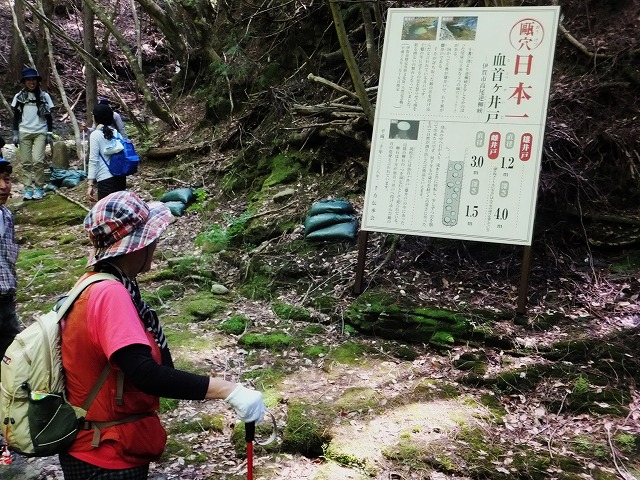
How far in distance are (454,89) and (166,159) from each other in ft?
23.1

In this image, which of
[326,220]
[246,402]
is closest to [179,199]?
[326,220]

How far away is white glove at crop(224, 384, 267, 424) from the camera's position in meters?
1.90

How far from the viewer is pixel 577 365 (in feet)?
13.0

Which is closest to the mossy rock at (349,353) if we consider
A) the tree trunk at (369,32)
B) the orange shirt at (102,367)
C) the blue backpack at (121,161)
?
the orange shirt at (102,367)

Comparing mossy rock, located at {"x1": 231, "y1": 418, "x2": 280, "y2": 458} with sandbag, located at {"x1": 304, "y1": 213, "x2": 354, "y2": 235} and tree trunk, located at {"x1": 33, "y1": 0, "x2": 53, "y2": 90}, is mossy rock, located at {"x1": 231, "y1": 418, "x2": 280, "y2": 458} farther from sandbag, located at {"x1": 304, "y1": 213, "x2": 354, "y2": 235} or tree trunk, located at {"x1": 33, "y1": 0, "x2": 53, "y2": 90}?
tree trunk, located at {"x1": 33, "y1": 0, "x2": 53, "y2": 90}

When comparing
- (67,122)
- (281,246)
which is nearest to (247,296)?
(281,246)

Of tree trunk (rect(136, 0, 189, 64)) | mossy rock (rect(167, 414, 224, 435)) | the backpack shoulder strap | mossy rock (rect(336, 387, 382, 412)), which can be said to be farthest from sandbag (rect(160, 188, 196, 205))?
the backpack shoulder strap

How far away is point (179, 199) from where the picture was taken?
8328mm

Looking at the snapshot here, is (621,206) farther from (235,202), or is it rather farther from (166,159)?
(166,159)

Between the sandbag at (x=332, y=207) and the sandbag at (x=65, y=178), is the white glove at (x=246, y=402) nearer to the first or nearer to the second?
the sandbag at (x=332, y=207)

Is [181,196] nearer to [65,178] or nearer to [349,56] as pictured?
[65,178]

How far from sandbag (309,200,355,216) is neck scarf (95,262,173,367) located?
4.15m

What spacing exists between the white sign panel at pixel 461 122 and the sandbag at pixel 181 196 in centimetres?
438

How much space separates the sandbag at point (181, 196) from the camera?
8.34m
